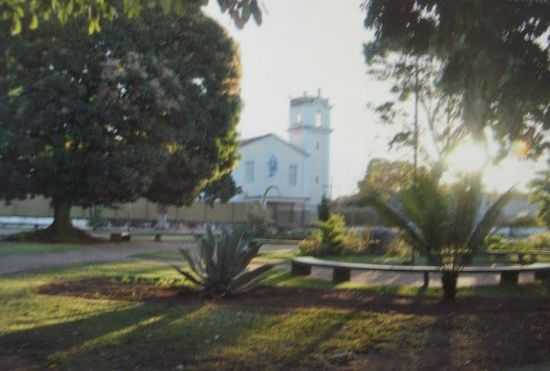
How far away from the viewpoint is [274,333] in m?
7.24

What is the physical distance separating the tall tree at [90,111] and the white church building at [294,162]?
28.2 m

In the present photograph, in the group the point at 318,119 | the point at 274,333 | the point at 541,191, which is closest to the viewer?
the point at 274,333

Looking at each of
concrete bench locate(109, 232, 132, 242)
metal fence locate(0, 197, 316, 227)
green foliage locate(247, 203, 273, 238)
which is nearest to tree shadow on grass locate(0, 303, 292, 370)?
concrete bench locate(109, 232, 132, 242)

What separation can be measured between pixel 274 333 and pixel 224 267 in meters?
2.83

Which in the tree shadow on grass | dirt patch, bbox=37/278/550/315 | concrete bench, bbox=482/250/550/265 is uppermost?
concrete bench, bbox=482/250/550/265

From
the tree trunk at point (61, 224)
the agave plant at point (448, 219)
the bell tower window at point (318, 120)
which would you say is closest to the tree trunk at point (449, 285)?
the agave plant at point (448, 219)

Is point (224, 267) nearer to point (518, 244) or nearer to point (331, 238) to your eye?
point (331, 238)

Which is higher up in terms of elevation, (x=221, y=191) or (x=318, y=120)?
(x=318, y=120)

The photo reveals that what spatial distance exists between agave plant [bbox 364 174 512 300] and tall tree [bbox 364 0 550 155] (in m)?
1.35

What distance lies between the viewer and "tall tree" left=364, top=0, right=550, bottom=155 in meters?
6.92

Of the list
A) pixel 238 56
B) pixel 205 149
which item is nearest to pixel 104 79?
pixel 205 149

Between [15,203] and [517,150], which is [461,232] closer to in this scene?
[517,150]

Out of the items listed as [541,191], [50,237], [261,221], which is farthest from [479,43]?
[261,221]

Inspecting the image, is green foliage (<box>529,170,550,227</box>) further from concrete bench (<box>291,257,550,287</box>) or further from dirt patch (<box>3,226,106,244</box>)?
dirt patch (<box>3,226,106,244</box>)
